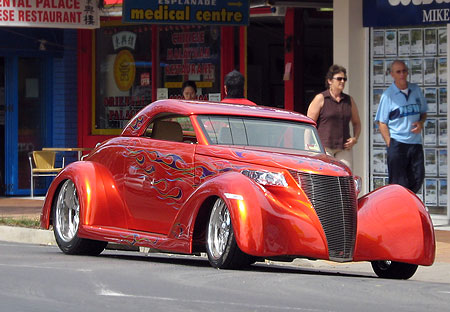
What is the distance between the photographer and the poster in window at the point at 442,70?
15625 mm

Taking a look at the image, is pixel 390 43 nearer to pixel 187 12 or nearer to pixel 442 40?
pixel 442 40

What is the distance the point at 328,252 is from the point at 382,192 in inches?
41.2

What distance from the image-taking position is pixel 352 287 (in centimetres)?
862

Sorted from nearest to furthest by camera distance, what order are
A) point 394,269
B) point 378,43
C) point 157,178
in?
point 394,269 → point 157,178 → point 378,43

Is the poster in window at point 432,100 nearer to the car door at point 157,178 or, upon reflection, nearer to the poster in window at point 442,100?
the poster in window at point 442,100

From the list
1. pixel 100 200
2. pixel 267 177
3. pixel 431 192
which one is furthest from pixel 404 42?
pixel 267 177

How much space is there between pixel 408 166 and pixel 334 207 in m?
4.52

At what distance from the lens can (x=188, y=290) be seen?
27.0 ft

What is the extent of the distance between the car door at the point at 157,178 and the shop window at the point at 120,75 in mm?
9931

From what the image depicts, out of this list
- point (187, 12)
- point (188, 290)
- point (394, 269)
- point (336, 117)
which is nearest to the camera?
point (188, 290)

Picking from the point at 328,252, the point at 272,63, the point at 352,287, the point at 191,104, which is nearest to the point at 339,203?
the point at 328,252

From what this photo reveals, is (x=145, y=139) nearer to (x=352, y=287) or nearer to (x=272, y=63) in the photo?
(x=352, y=287)

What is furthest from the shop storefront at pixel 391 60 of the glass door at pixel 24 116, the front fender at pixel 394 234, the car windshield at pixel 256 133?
the glass door at pixel 24 116

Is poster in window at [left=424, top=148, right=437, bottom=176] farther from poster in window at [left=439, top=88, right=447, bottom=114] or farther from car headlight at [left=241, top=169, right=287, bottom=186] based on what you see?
car headlight at [left=241, top=169, right=287, bottom=186]
